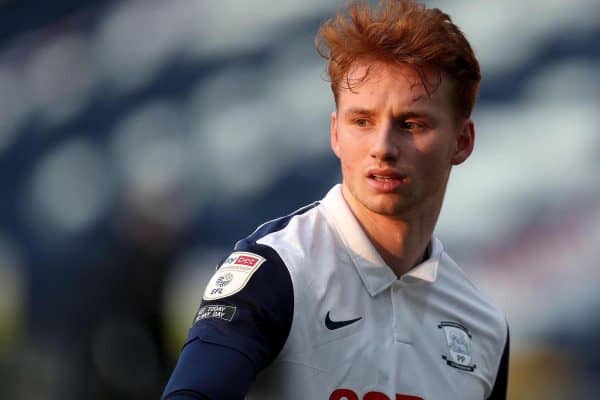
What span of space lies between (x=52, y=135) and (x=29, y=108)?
28 centimetres

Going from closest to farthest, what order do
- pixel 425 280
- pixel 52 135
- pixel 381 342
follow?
pixel 381 342 → pixel 425 280 → pixel 52 135

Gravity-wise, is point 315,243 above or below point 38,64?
below

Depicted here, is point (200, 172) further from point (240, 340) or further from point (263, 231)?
point (240, 340)

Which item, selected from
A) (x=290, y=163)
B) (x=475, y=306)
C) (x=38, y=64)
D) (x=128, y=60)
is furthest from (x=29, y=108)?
(x=475, y=306)

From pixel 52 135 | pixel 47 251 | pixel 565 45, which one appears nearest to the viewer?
pixel 565 45

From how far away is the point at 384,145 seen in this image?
2.40 m

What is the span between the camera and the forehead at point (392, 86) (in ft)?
8.04

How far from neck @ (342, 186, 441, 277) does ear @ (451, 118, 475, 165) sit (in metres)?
0.13

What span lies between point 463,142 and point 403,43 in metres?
0.34

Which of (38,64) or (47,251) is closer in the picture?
(47,251)

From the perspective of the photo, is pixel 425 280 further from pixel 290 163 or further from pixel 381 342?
pixel 290 163

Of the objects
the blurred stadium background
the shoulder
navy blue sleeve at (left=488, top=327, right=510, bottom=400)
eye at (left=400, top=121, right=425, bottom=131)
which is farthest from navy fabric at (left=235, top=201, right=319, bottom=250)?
the blurred stadium background

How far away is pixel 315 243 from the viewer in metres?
2.51

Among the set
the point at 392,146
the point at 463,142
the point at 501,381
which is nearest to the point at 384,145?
the point at 392,146
